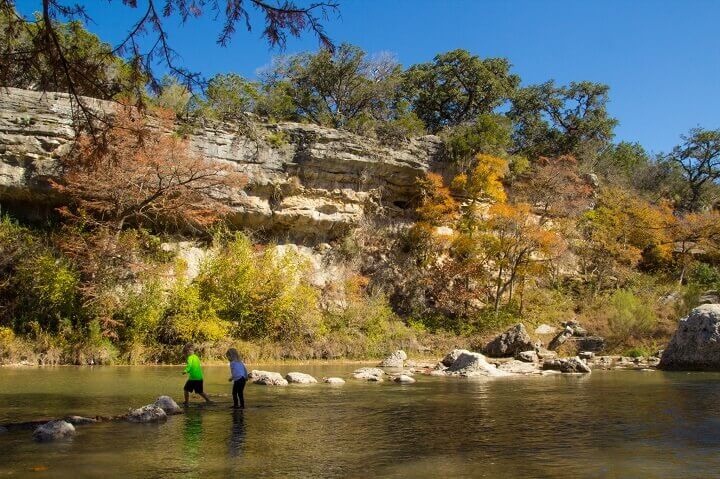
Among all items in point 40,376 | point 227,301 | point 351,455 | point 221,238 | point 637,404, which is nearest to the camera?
point 351,455

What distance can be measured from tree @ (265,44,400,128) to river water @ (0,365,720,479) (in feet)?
89.6

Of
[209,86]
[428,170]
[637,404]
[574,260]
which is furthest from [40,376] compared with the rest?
[574,260]

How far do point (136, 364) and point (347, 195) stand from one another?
583 inches

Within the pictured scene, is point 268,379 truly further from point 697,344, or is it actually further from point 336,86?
point 336,86

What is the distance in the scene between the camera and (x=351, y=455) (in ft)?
24.5

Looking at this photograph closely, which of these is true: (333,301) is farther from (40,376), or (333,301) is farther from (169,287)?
(40,376)

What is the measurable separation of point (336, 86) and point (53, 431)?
114 feet

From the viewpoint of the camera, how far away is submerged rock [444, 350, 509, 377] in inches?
773

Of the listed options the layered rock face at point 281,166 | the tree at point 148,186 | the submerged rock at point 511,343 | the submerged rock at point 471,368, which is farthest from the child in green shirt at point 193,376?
the layered rock face at point 281,166

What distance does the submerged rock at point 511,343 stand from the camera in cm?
2598

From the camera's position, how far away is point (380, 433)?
8.99 metres

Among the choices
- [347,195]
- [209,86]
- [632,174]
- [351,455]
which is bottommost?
[351,455]

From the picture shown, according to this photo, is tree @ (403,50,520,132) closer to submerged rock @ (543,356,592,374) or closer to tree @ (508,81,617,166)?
tree @ (508,81,617,166)

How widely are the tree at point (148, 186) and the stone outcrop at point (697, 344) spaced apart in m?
19.1
